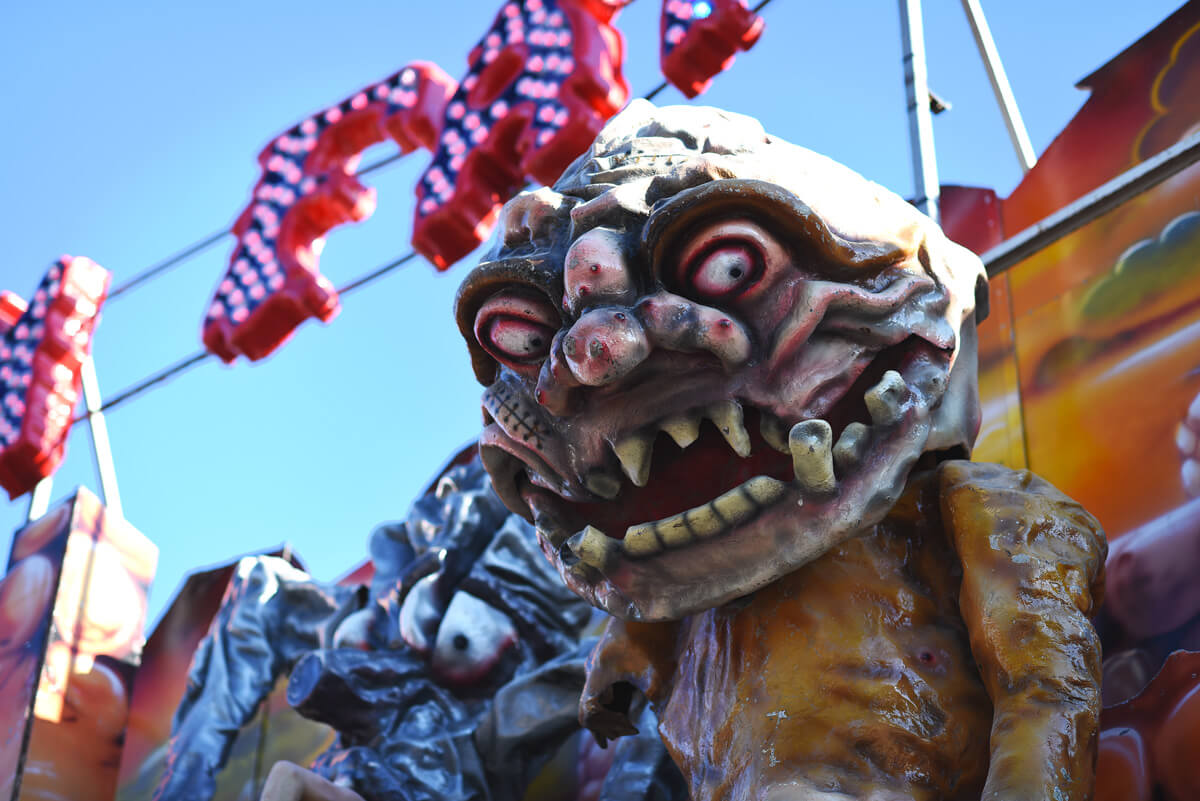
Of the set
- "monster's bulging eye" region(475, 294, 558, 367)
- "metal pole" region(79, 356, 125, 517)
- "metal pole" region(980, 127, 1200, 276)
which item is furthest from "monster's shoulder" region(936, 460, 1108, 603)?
"metal pole" region(79, 356, 125, 517)

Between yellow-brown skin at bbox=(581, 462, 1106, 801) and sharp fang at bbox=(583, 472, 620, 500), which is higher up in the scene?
sharp fang at bbox=(583, 472, 620, 500)

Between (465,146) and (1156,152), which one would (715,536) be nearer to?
(1156,152)

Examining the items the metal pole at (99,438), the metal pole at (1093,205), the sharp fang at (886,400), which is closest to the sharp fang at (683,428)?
the sharp fang at (886,400)

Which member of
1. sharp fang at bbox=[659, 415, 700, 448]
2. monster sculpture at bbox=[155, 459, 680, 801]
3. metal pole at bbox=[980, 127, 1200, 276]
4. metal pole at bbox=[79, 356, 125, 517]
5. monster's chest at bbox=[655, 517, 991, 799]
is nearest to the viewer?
monster's chest at bbox=[655, 517, 991, 799]

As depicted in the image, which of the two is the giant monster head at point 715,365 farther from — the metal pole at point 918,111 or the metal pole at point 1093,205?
the metal pole at point 918,111

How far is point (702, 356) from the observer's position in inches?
75.0

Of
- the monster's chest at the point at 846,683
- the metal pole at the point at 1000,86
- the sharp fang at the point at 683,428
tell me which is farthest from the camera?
the metal pole at the point at 1000,86

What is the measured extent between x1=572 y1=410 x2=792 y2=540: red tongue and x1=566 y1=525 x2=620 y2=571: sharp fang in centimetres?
9

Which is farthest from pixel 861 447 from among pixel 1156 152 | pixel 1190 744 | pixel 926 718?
pixel 1156 152

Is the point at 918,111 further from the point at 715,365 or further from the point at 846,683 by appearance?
the point at 846,683

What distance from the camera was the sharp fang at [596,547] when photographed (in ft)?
6.29

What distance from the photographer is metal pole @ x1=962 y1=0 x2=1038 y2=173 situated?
342 cm

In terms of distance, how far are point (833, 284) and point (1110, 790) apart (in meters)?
0.91

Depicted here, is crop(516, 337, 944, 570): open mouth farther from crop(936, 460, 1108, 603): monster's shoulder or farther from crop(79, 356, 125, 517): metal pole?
crop(79, 356, 125, 517): metal pole
